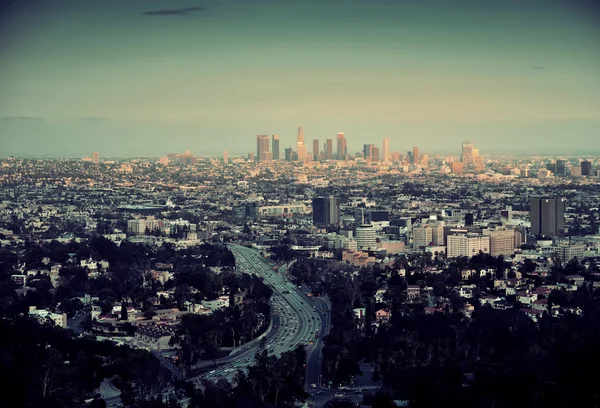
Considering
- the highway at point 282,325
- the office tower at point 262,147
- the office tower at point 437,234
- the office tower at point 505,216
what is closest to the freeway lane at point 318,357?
the highway at point 282,325

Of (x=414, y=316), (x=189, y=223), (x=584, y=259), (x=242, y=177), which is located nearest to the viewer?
(x=414, y=316)

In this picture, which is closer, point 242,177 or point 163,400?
point 163,400

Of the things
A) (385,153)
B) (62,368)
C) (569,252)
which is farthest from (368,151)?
(62,368)

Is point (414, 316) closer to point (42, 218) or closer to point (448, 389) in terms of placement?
point (448, 389)

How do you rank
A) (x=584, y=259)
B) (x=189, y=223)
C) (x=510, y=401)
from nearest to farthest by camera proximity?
(x=510, y=401)
(x=584, y=259)
(x=189, y=223)

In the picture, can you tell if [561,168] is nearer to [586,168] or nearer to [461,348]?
[586,168]

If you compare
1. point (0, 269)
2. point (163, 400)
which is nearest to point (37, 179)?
point (0, 269)

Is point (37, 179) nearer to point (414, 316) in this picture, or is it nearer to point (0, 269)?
point (0, 269)
